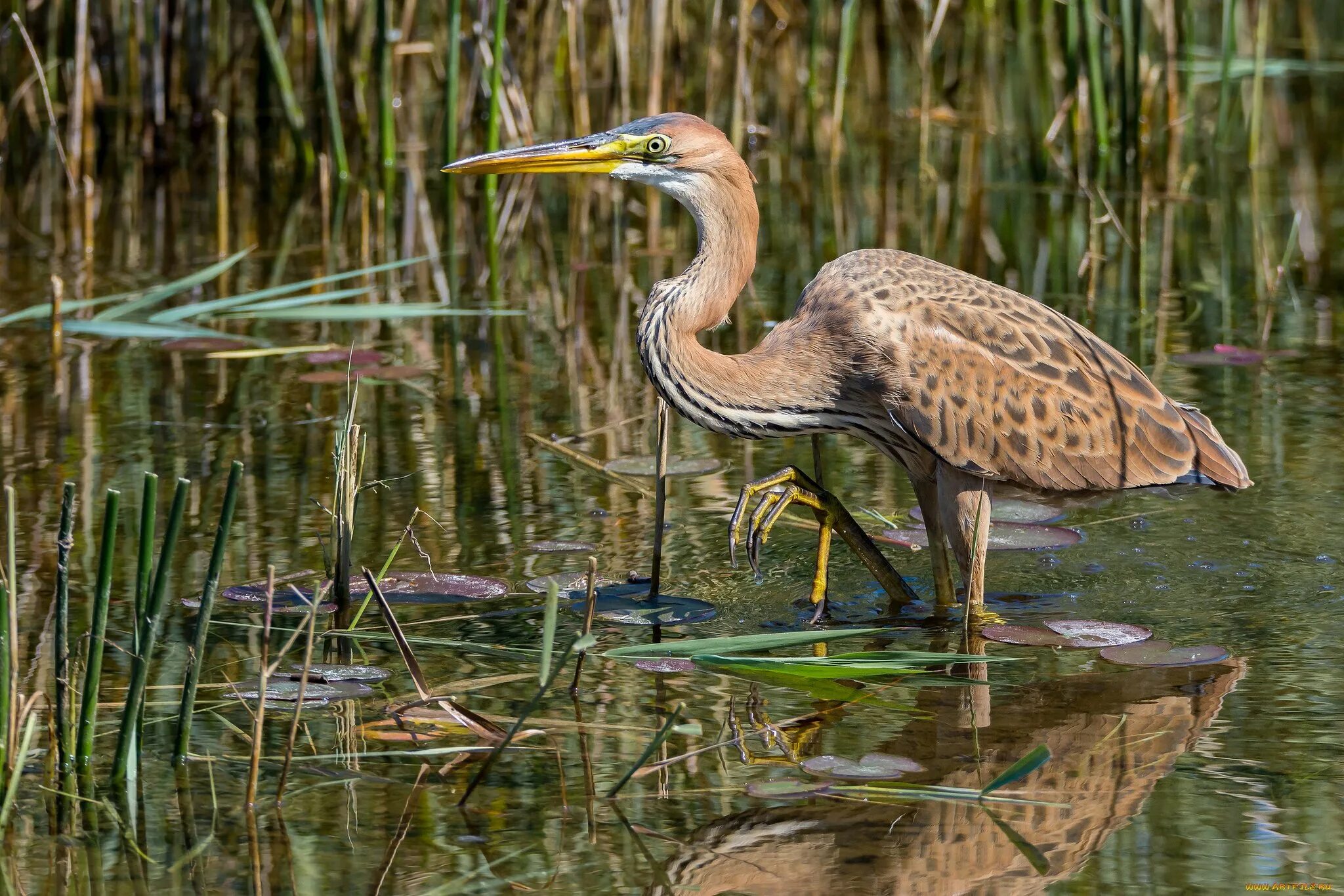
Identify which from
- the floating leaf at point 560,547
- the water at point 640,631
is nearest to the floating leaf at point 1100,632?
the water at point 640,631

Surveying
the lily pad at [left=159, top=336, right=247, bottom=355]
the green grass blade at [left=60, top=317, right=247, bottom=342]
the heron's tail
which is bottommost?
the heron's tail

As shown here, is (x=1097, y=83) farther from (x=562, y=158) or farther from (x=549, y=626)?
(x=549, y=626)

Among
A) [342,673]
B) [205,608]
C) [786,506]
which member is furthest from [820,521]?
[205,608]

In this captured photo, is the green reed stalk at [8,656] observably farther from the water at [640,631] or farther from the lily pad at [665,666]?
the lily pad at [665,666]

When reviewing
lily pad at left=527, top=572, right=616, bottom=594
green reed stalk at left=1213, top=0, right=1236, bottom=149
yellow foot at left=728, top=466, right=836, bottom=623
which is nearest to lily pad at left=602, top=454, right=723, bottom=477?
lily pad at left=527, top=572, right=616, bottom=594

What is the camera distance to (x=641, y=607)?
5699mm

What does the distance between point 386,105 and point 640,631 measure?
20.7ft

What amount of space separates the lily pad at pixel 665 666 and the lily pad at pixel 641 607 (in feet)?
1.25

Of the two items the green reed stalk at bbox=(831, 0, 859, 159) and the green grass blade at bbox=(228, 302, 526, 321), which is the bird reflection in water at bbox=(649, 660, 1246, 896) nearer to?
the green grass blade at bbox=(228, 302, 526, 321)

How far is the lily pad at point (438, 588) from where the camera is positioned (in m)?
5.68

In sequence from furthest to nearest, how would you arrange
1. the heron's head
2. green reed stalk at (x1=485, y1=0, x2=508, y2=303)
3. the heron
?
green reed stalk at (x1=485, y1=0, x2=508, y2=303) → the heron's head → the heron

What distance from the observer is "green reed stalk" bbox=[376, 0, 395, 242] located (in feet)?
35.3

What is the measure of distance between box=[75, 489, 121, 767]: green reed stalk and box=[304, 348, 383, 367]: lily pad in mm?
4383

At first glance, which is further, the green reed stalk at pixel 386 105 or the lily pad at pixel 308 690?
the green reed stalk at pixel 386 105
